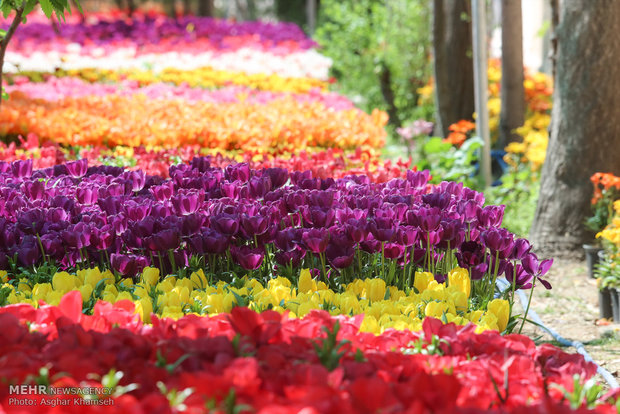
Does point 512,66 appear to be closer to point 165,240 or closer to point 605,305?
point 605,305

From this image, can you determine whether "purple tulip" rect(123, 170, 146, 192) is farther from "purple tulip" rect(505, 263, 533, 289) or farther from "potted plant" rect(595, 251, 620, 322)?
"potted plant" rect(595, 251, 620, 322)

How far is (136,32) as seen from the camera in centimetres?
1898

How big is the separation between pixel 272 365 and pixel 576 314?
167 inches

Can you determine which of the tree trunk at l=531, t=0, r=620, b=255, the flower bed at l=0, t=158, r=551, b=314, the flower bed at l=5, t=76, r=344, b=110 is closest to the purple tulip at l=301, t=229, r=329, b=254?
the flower bed at l=0, t=158, r=551, b=314

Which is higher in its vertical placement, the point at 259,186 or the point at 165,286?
the point at 259,186

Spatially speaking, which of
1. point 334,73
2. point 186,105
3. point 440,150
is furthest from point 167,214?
point 334,73

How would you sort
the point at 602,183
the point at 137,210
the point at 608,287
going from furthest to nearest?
the point at 602,183 < the point at 608,287 < the point at 137,210

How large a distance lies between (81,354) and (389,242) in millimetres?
1412

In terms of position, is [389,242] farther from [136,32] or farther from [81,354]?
[136,32]

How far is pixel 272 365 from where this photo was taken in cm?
192

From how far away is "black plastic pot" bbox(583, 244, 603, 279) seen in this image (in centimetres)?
611

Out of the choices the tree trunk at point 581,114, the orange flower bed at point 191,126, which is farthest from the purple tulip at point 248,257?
the tree trunk at point 581,114

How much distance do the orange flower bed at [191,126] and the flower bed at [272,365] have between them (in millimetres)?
4031

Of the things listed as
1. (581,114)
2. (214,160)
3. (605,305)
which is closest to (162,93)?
(214,160)
